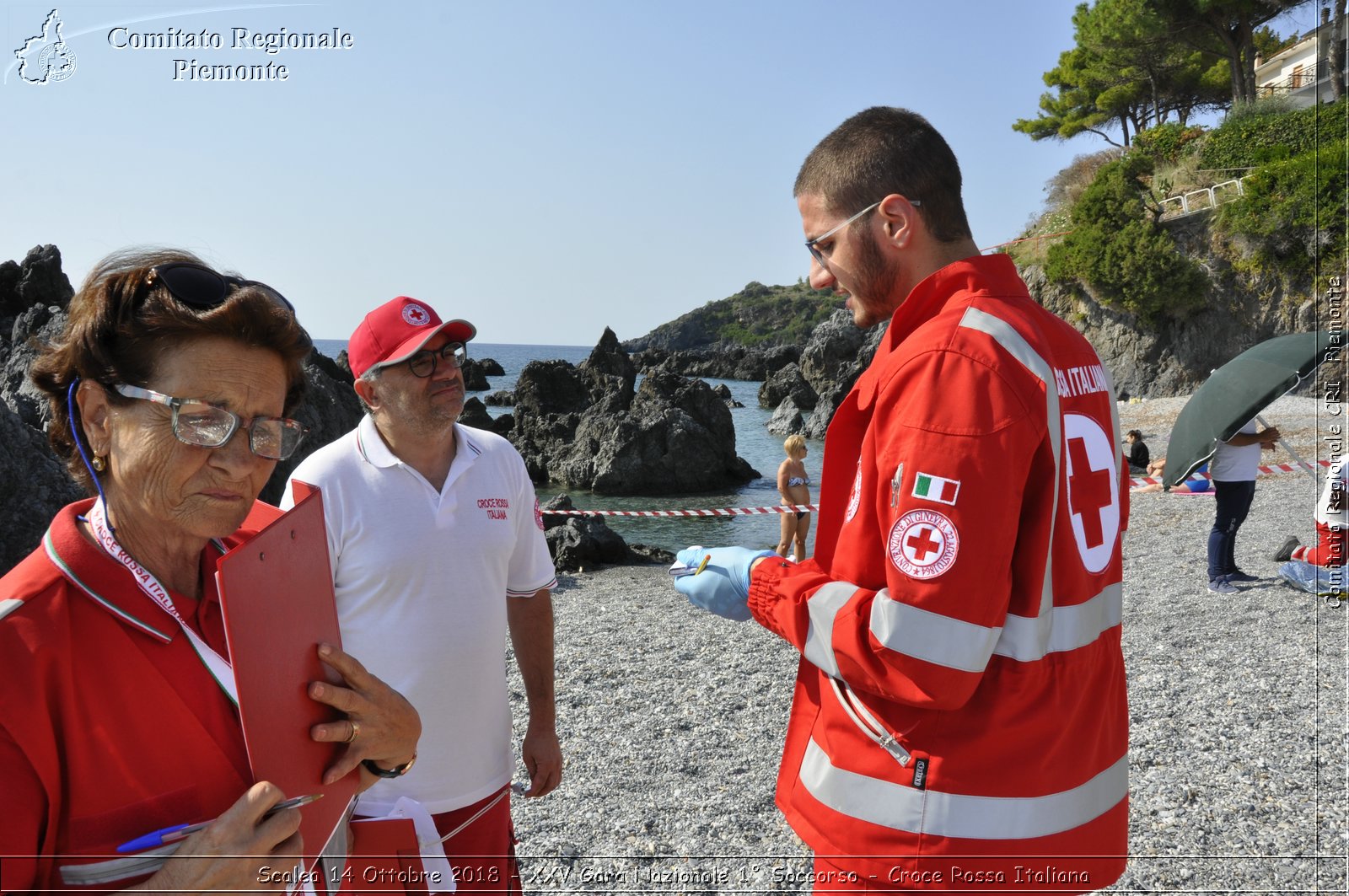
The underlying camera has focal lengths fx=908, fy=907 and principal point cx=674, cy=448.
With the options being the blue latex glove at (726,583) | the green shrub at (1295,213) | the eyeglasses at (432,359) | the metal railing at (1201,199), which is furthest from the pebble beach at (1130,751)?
the metal railing at (1201,199)

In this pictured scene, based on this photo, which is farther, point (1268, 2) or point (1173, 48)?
point (1173, 48)

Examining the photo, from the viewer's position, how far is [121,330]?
1.52 metres

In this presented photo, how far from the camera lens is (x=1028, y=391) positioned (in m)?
1.81

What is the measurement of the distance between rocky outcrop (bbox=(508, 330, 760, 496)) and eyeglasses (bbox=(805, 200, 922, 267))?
22619 mm

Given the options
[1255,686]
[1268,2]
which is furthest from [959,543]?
[1268,2]

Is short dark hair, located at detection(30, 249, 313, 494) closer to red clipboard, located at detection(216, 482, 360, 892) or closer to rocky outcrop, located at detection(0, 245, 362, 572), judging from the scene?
rocky outcrop, located at detection(0, 245, 362, 572)

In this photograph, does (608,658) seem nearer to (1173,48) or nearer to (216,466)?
(216,466)

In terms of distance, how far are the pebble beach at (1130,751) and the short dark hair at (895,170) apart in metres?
3.05

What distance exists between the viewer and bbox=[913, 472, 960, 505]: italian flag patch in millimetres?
1746

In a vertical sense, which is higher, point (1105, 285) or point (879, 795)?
point (1105, 285)

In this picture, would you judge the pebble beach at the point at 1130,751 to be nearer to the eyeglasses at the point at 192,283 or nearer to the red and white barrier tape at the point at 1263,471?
the eyeglasses at the point at 192,283

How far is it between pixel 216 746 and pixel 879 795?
126 cm

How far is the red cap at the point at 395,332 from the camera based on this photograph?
3.15 metres

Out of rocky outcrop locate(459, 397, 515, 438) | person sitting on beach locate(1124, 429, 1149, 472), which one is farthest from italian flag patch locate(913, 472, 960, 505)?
rocky outcrop locate(459, 397, 515, 438)
